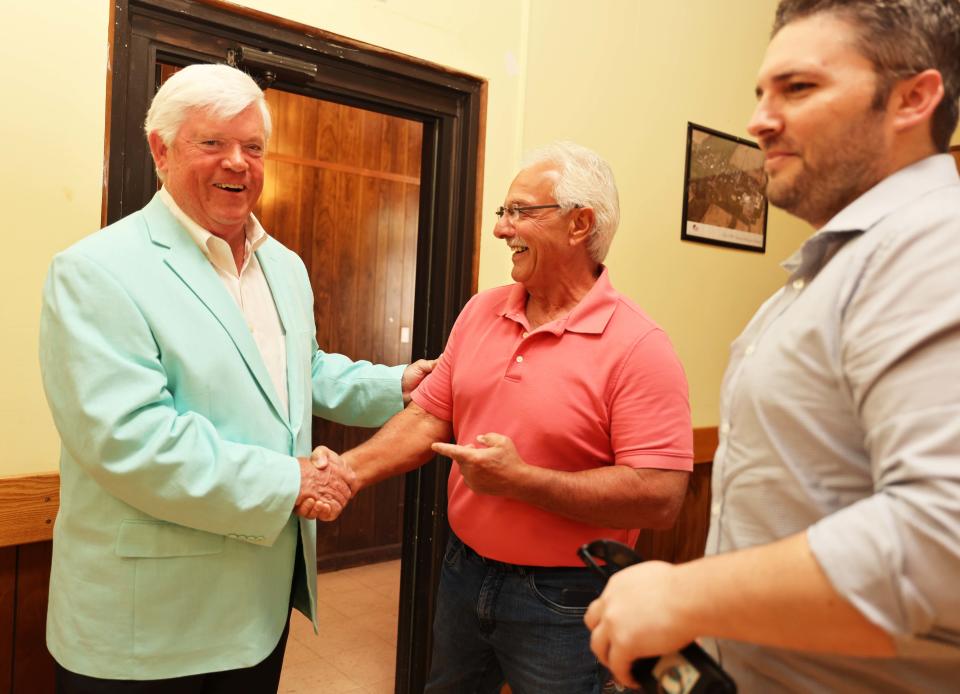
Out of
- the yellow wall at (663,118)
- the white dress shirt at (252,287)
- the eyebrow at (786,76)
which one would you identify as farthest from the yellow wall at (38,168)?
the eyebrow at (786,76)

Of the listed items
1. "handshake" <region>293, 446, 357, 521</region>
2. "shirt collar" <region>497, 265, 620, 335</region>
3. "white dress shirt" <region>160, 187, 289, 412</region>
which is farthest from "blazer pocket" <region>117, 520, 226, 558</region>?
"shirt collar" <region>497, 265, 620, 335</region>

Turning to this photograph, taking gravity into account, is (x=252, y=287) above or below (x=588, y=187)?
below

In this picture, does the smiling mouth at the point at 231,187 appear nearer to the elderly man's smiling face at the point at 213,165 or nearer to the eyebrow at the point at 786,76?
the elderly man's smiling face at the point at 213,165

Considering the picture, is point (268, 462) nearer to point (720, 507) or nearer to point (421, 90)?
point (720, 507)

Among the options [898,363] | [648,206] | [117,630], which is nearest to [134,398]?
[117,630]

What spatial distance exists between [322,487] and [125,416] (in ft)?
1.32

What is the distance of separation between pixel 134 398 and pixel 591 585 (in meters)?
0.93

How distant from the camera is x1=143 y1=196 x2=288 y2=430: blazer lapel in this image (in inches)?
54.5

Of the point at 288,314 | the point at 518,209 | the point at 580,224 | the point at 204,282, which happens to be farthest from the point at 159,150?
the point at 580,224

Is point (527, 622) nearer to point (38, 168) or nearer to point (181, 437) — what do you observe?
point (181, 437)

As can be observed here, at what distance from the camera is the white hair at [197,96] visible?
140cm

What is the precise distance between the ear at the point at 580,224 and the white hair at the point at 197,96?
0.72 metres

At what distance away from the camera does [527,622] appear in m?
1.42

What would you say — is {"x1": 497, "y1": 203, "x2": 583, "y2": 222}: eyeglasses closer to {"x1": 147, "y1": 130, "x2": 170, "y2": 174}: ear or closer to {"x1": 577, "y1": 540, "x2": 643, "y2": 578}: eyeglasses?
{"x1": 147, "y1": 130, "x2": 170, "y2": 174}: ear
